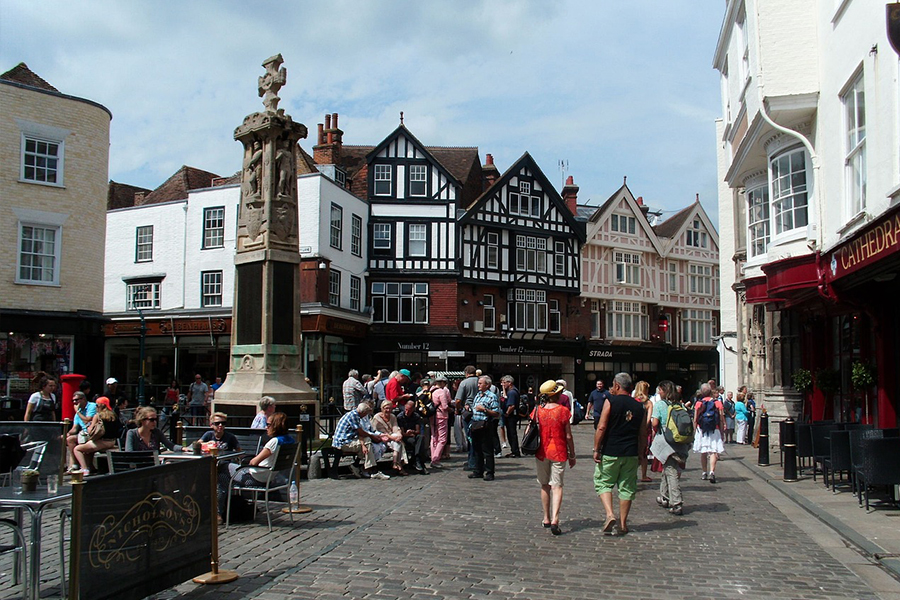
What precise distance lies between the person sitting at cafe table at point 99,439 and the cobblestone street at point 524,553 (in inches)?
Answer: 89.2

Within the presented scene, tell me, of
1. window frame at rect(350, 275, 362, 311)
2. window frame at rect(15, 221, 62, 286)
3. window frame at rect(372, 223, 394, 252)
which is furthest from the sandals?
window frame at rect(372, 223, 394, 252)

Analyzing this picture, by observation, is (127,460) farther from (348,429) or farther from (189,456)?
(348,429)

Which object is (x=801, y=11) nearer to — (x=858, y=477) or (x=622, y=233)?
(x=858, y=477)

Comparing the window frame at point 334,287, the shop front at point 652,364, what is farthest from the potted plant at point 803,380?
the shop front at point 652,364

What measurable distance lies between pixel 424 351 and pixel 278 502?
1094 inches

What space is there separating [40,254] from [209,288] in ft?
32.1

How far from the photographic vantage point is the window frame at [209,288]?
109 feet

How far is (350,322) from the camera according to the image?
113 feet

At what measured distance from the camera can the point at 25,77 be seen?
25.5m

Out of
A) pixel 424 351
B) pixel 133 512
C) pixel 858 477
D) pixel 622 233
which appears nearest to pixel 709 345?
pixel 622 233

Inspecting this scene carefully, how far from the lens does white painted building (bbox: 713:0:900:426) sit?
10.8 m

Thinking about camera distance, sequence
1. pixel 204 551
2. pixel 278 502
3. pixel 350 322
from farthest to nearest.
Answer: pixel 350 322 < pixel 278 502 < pixel 204 551

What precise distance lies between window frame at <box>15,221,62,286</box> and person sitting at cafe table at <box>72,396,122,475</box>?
14.5 meters

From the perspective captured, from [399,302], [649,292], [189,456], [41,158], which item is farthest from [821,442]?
[649,292]
